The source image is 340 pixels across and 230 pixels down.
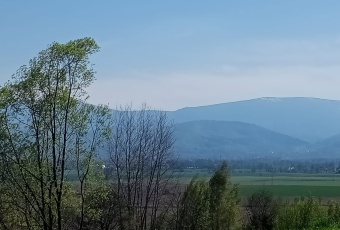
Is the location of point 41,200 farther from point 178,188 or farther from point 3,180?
point 178,188

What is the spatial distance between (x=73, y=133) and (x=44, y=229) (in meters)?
Result: 3.96

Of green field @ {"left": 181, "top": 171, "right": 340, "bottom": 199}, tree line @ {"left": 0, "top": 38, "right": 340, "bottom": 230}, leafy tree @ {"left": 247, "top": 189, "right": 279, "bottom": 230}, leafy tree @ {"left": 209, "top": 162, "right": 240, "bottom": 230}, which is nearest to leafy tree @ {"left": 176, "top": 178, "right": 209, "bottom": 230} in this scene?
leafy tree @ {"left": 209, "top": 162, "right": 240, "bottom": 230}

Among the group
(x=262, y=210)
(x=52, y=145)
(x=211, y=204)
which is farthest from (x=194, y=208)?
(x=52, y=145)

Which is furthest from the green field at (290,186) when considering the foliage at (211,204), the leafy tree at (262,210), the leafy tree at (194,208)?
the leafy tree at (194,208)

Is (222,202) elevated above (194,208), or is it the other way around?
→ (222,202)

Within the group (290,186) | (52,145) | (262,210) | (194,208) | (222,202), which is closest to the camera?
(52,145)

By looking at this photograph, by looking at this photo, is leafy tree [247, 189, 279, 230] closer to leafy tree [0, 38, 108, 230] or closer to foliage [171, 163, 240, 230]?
foliage [171, 163, 240, 230]

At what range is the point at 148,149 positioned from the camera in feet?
149

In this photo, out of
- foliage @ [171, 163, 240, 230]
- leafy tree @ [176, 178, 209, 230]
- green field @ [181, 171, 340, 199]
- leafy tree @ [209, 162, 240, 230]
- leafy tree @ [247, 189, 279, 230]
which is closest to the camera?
leafy tree @ [176, 178, 209, 230]

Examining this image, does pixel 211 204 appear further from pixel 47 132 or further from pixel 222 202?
pixel 47 132

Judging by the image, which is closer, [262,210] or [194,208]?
[194,208]

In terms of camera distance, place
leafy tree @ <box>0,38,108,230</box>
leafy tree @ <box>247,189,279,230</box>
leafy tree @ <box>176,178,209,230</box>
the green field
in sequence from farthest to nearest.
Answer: the green field → leafy tree @ <box>247,189,279,230</box> → leafy tree @ <box>176,178,209,230</box> → leafy tree @ <box>0,38,108,230</box>

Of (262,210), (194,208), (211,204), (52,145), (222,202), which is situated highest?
(52,145)

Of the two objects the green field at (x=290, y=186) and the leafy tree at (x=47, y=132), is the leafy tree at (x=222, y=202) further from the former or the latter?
the leafy tree at (x=47, y=132)
